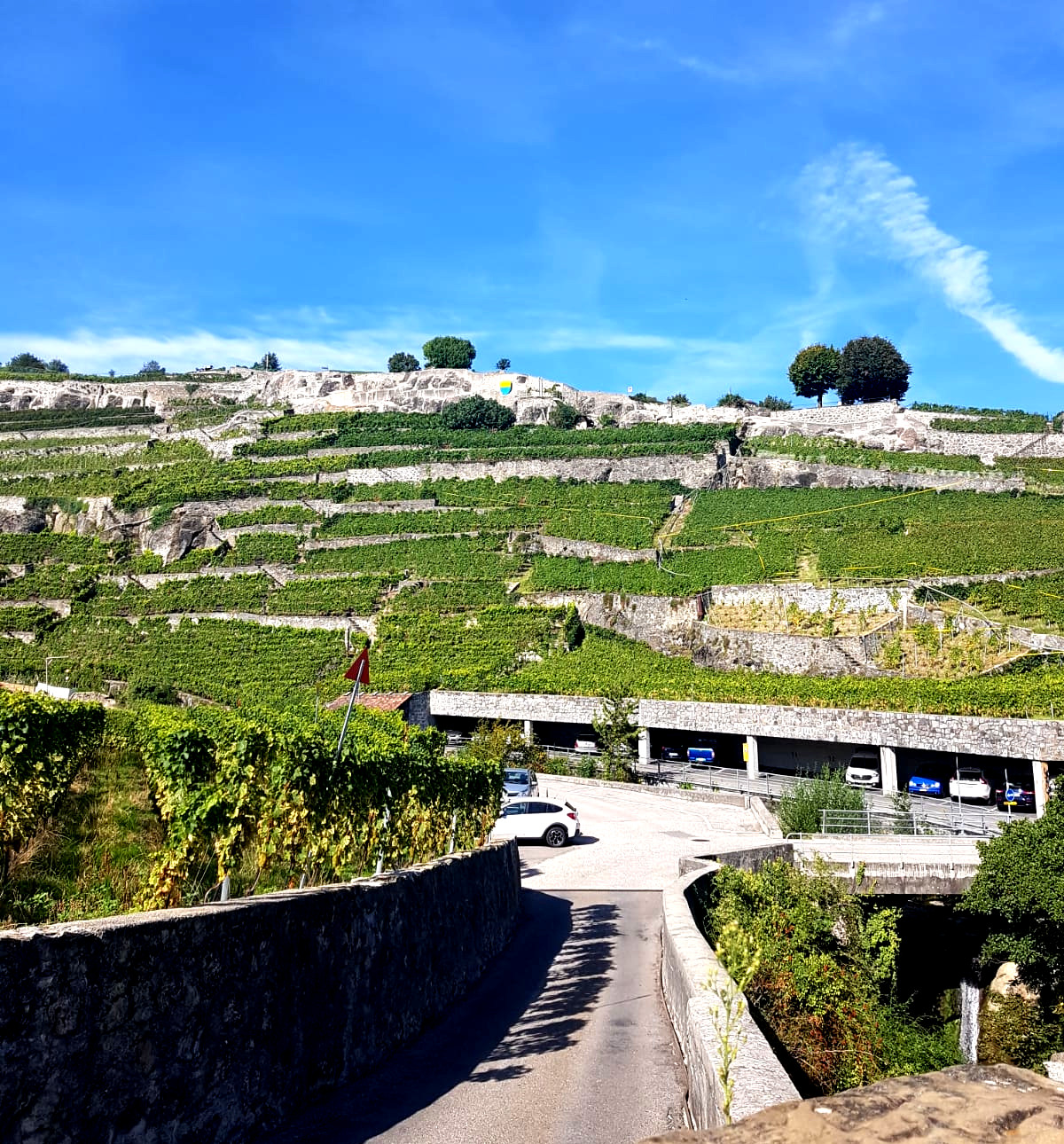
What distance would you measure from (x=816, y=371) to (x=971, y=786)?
2816 inches

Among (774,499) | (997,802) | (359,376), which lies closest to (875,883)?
(997,802)

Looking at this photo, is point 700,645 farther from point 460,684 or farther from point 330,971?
point 330,971

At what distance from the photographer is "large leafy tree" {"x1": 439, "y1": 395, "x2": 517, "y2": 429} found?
83500mm

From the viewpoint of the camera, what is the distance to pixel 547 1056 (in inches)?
376

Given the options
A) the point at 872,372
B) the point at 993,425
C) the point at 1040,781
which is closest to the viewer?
the point at 1040,781

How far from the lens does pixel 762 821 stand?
27797mm

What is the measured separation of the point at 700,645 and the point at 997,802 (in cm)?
1599

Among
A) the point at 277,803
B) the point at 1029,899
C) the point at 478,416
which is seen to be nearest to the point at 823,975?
the point at 1029,899

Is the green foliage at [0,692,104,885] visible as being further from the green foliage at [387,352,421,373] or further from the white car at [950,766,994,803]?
the green foliage at [387,352,421,373]

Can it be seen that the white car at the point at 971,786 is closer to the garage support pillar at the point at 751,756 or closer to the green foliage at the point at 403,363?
the garage support pillar at the point at 751,756

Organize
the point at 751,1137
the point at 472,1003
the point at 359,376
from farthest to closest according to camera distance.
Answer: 1. the point at 359,376
2. the point at 472,1003
3. the point at 751,1137

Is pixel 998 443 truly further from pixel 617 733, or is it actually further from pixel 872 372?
pixel 617 733

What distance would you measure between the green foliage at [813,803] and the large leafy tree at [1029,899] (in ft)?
22.3

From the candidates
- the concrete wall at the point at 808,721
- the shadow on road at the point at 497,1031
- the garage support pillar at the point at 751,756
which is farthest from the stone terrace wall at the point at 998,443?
the shadow on road at the point at 497,1031
